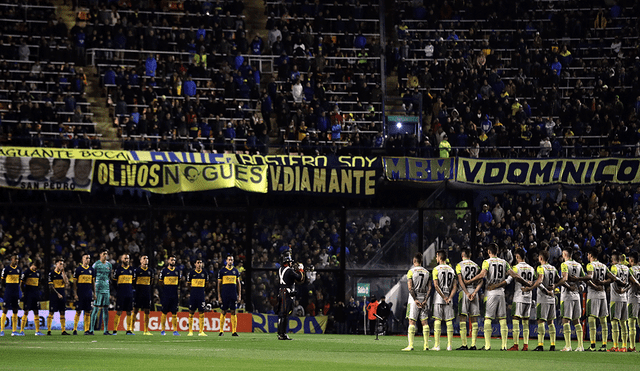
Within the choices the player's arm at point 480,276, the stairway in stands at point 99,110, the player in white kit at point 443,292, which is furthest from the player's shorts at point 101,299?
the player's arm at point 480,276

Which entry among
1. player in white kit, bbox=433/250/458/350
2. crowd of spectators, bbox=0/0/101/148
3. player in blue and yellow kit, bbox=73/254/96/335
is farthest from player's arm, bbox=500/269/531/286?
crowd of spectators, bbox=0/0/101/148

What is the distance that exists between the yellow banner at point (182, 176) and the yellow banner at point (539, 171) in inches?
278

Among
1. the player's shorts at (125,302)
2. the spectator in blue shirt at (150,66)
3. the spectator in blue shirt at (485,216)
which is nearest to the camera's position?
the player's shorts at (125,302)

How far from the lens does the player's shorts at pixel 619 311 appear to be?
22375mm

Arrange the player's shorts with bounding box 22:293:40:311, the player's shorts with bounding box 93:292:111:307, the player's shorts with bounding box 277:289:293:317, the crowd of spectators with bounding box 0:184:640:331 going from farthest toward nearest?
the crowd of spectators with bounding box 0:184:640:331
the player's shorts with bounding box 22:293:40:311
the player's shorts with bounding box 93:292:111:307
the player's shorts with bounding box 277:289:293:317

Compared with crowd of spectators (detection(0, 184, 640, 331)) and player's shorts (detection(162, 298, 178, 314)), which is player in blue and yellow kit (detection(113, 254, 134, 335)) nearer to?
player's shorts (detection(162, 298, 178, 314))

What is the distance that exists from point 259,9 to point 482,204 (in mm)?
14343

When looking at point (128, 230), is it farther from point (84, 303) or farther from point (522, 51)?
point (522, 51)

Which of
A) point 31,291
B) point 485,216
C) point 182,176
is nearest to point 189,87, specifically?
point 182,176

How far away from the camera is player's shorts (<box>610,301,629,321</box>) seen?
73.4 feet

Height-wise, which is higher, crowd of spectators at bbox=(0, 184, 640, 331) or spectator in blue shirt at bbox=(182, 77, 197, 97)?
spectator in blue shirt at bbox=(182, 77, 197, 97)

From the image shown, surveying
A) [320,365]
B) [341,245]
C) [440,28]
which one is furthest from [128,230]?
[320,365]

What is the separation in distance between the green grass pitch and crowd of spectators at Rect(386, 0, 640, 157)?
14.2 metres

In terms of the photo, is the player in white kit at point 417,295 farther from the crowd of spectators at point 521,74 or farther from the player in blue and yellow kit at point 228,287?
the crowd of spectators at point 521,74
